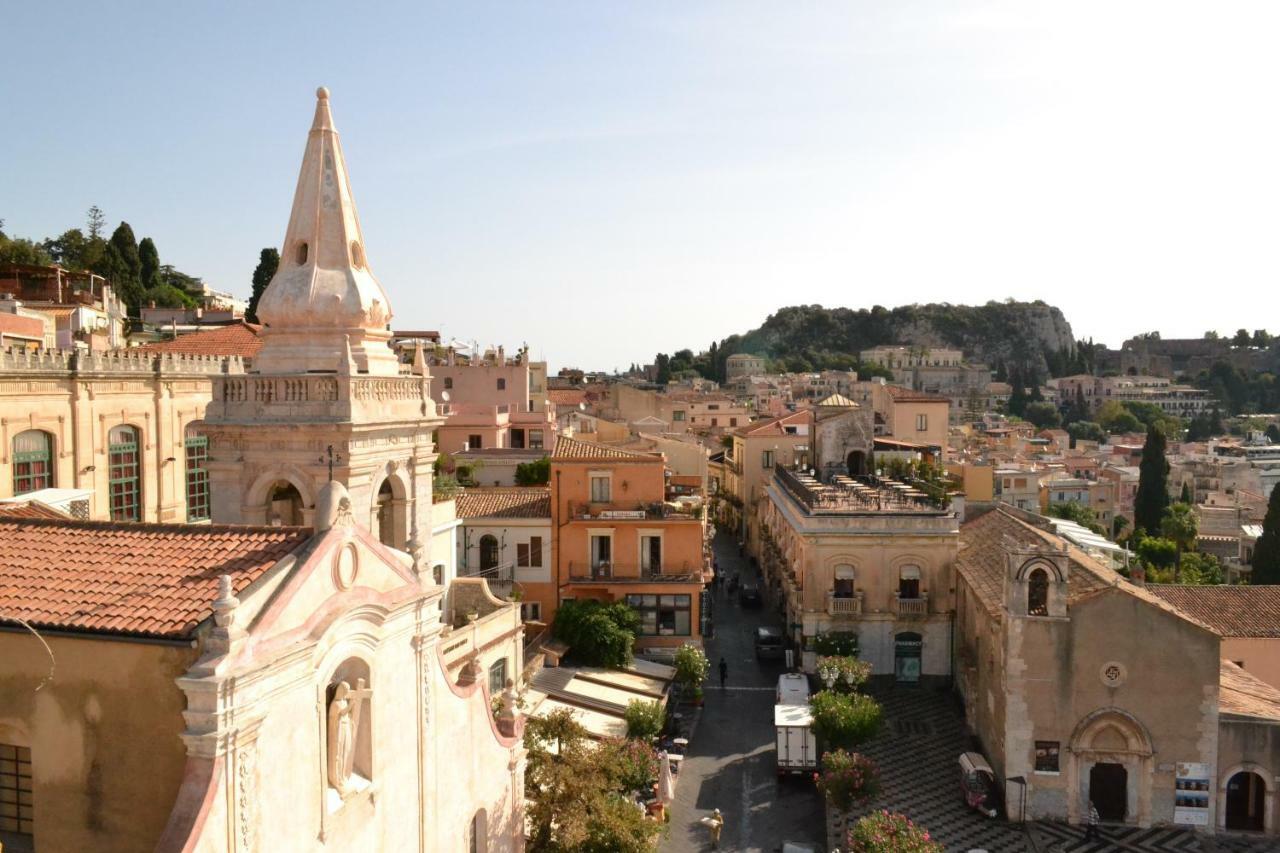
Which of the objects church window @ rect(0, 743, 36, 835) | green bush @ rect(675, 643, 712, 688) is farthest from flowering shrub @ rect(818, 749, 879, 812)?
church window @ rect(0, 743, 36, 835)

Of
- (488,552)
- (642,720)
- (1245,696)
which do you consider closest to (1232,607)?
(1245,696)

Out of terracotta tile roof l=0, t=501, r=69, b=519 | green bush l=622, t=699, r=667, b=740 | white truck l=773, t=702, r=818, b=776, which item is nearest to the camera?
terracotta tile roof l=0, t=501, r=69, b=519

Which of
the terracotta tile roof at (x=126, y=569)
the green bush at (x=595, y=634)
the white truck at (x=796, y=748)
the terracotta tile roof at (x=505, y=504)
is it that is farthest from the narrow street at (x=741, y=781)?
the terracotta tile roof at (x=126, y=569)

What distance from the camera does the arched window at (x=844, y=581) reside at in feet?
124

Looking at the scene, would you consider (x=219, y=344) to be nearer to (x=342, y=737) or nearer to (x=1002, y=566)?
(x=1002, y=566)

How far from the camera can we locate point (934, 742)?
103 ft

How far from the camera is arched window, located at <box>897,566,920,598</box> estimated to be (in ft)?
123

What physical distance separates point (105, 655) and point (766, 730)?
26091mm

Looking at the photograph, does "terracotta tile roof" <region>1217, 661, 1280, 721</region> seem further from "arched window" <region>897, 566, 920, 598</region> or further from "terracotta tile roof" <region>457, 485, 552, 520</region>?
"terracotta tile roof" <region>457, 485, 552, 520</region>

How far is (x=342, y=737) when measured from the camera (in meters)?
11.5

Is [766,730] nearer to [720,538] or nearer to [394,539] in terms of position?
[394,539]

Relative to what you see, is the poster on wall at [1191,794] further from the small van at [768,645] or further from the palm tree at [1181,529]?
the palm tree at [1181,529]

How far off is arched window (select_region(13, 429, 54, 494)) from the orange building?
1772 cm

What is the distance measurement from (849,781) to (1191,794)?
9956 millimetres
